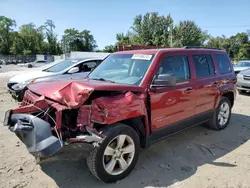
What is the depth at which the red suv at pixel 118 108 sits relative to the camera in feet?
9.42

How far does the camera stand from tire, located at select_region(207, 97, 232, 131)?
5.30 metres

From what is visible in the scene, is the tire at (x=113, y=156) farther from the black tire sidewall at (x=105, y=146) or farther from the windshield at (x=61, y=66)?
the windshield at (x=61, y=66)

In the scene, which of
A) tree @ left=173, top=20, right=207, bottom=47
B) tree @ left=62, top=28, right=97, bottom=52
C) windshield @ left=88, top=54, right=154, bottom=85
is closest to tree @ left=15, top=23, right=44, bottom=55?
tree @ left=62, top=28, right=97, bottom=52

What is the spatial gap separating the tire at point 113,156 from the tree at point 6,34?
247 ft

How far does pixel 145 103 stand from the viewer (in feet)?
11.3

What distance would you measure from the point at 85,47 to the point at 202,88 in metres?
85.4

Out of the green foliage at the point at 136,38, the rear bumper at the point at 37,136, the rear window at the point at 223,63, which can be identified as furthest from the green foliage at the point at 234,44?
the rear bumper at the point at 37,136

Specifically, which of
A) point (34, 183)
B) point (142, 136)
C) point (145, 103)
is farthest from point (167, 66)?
point (34, 183)

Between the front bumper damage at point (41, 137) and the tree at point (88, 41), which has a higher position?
the tree at point (88, 41)

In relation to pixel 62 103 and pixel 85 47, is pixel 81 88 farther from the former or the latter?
pixel 85 47

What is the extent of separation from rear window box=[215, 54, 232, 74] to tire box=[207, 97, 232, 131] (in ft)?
2.13

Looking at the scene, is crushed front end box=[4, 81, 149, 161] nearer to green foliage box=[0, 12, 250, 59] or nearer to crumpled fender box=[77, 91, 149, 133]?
crumpled fender box=[77, 91, 149, 133]

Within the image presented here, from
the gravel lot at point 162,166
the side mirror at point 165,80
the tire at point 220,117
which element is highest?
the side mirror at point 165,80

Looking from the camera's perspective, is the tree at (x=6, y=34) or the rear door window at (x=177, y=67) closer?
the rear door window at (x=177, y=67)
